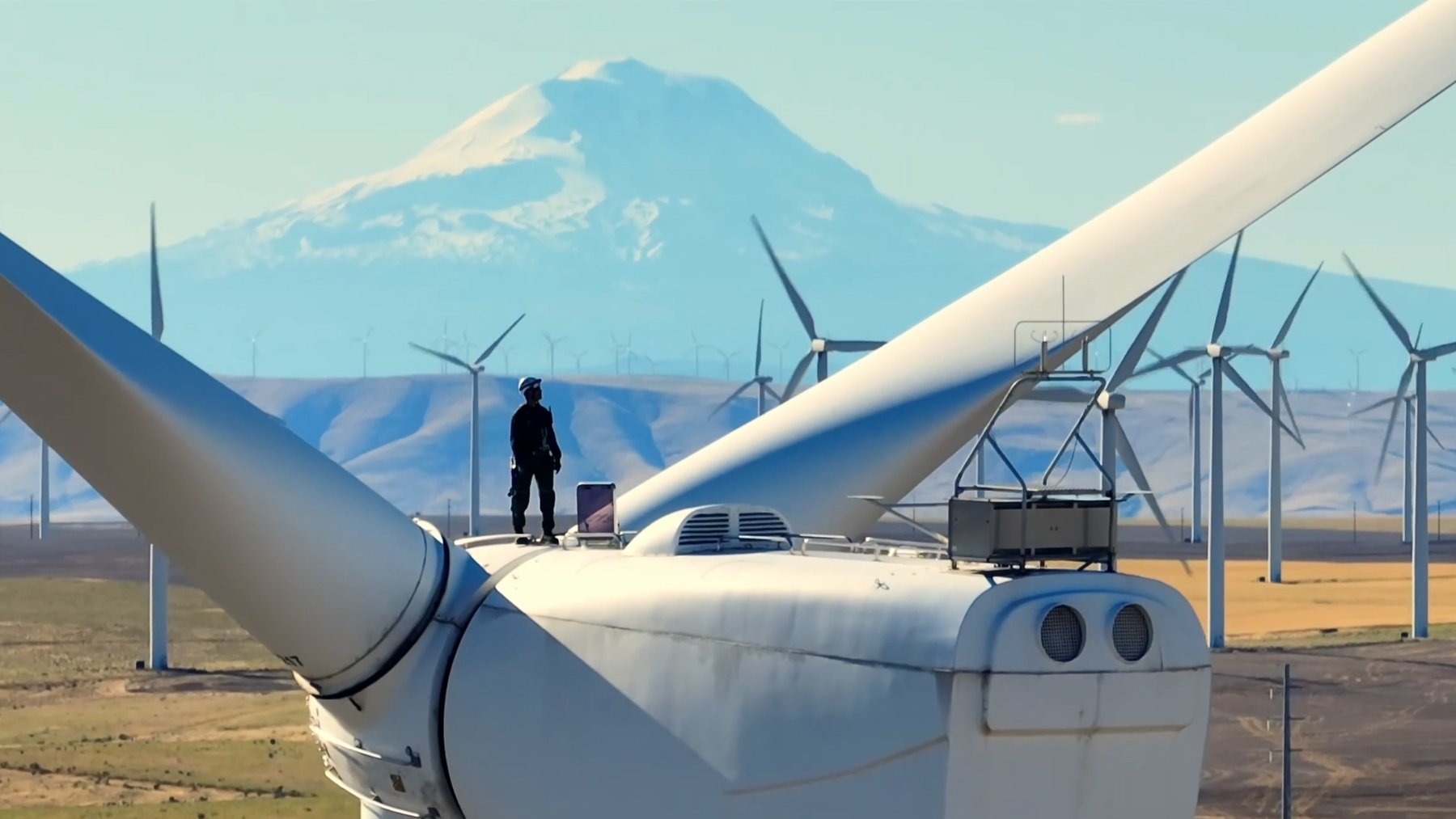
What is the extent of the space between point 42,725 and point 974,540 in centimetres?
5669

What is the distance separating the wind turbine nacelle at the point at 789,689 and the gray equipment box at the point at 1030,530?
444 millimetres

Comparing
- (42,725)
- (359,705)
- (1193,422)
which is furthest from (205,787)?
(1193,422)

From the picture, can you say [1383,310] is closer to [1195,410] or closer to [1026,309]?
[1195,410]

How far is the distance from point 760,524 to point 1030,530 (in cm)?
543

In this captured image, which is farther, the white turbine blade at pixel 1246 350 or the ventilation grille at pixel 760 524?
the white turbine blade at pixel 1246 350

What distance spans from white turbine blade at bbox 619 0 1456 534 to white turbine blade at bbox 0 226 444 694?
4.71m

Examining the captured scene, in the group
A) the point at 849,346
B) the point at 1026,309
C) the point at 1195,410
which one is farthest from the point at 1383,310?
the point at 1026,309

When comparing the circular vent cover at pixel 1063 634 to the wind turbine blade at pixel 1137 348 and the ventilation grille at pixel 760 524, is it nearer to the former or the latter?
the ventilation grille at pixel 760 524

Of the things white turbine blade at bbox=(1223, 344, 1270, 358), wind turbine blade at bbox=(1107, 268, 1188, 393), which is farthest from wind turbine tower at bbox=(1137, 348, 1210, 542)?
wind turbine blade at bbox=(1107, 268, 1188, 393)

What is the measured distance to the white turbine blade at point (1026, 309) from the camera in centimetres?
2388

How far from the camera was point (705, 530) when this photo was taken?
893 inches

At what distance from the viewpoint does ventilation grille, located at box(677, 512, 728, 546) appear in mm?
22547

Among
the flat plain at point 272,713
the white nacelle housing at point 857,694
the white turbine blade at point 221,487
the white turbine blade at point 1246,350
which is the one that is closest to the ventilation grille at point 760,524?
the white nacelle housing at point 857,694

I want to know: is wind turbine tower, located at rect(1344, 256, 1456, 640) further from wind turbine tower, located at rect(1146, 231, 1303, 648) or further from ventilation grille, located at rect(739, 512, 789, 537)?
ventilation grille, located at rect(739, 512, 789, 537)
